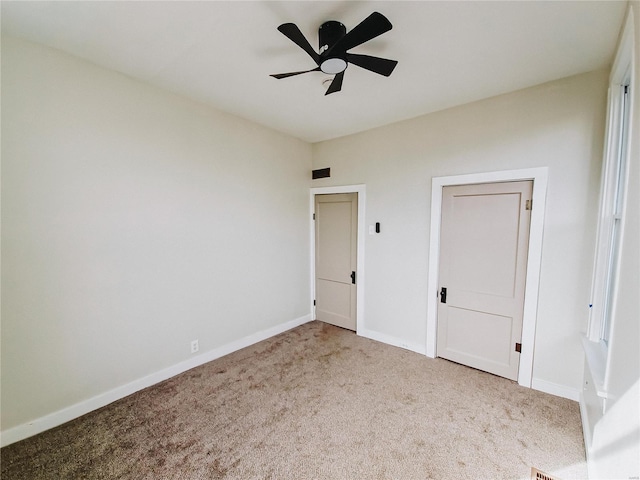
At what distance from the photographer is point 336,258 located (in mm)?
3979

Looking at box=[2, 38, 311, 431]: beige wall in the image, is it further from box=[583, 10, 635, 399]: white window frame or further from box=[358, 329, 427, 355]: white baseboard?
box=[583, 10, 635, 399]: white window frame

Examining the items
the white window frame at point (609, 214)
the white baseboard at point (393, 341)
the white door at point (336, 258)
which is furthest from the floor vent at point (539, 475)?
the white door at point (336, 258)

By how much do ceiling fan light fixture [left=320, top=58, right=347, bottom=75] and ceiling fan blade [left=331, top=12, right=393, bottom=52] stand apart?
0.30 ft

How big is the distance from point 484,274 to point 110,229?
3549 millimetres

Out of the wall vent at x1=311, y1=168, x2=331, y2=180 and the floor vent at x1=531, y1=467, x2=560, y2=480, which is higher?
the wall vent at x1=311, y1=168, x2=331, y2=180

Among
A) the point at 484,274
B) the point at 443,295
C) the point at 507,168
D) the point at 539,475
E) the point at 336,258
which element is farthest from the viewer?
the point at 336,258

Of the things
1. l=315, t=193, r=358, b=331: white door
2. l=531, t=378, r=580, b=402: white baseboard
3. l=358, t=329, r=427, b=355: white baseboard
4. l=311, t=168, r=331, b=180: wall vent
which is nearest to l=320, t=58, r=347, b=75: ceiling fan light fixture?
l=315, t=193, r=358, b=331: white door

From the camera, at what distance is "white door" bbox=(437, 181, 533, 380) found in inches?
100

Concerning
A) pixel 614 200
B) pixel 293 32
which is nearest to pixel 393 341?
pixel 614 200

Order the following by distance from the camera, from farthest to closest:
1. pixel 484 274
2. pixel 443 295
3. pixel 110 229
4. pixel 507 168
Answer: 1. pixel 443 295
2. pixel 484 274
3. pixel 507 168
4. pixel 110 229

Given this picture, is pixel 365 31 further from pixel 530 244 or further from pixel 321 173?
pixel 321 173

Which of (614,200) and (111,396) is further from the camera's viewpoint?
(111,396)

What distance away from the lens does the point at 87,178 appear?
83.7 inches

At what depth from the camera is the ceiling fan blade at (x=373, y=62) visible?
1.67 m
